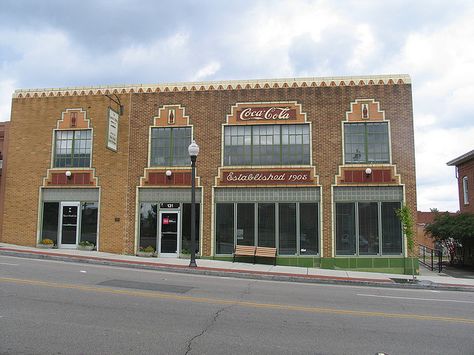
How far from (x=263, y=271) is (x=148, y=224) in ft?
22.0

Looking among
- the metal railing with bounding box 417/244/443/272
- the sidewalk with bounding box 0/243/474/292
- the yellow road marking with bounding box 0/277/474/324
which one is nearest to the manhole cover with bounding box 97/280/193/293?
the yellow road marking with bounding box 0/277/474/324

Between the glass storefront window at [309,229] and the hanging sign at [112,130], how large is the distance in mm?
8965

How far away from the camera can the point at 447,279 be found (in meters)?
17.3

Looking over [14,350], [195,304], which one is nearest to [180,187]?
[195,304]

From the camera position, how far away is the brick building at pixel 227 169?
19.8m

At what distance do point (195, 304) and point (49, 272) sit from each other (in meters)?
6.32

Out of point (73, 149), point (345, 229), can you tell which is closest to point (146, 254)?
point (73, 149)

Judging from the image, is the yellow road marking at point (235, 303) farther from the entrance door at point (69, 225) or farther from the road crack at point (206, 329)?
the entrance door at point (69, 225)

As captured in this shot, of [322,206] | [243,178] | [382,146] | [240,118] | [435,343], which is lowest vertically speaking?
[435,343]

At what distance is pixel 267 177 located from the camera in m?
20.3

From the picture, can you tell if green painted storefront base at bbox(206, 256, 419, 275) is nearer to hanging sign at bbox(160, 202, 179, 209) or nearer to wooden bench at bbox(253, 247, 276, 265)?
wooden bench at bbox(253, 247, 276, 265)

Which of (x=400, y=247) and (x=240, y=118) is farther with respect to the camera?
→ (x=240, y=118)

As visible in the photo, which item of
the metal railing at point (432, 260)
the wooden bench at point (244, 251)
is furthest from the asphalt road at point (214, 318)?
the metal railing at point (432, 260)

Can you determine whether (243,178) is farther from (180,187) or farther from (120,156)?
(120,156)
